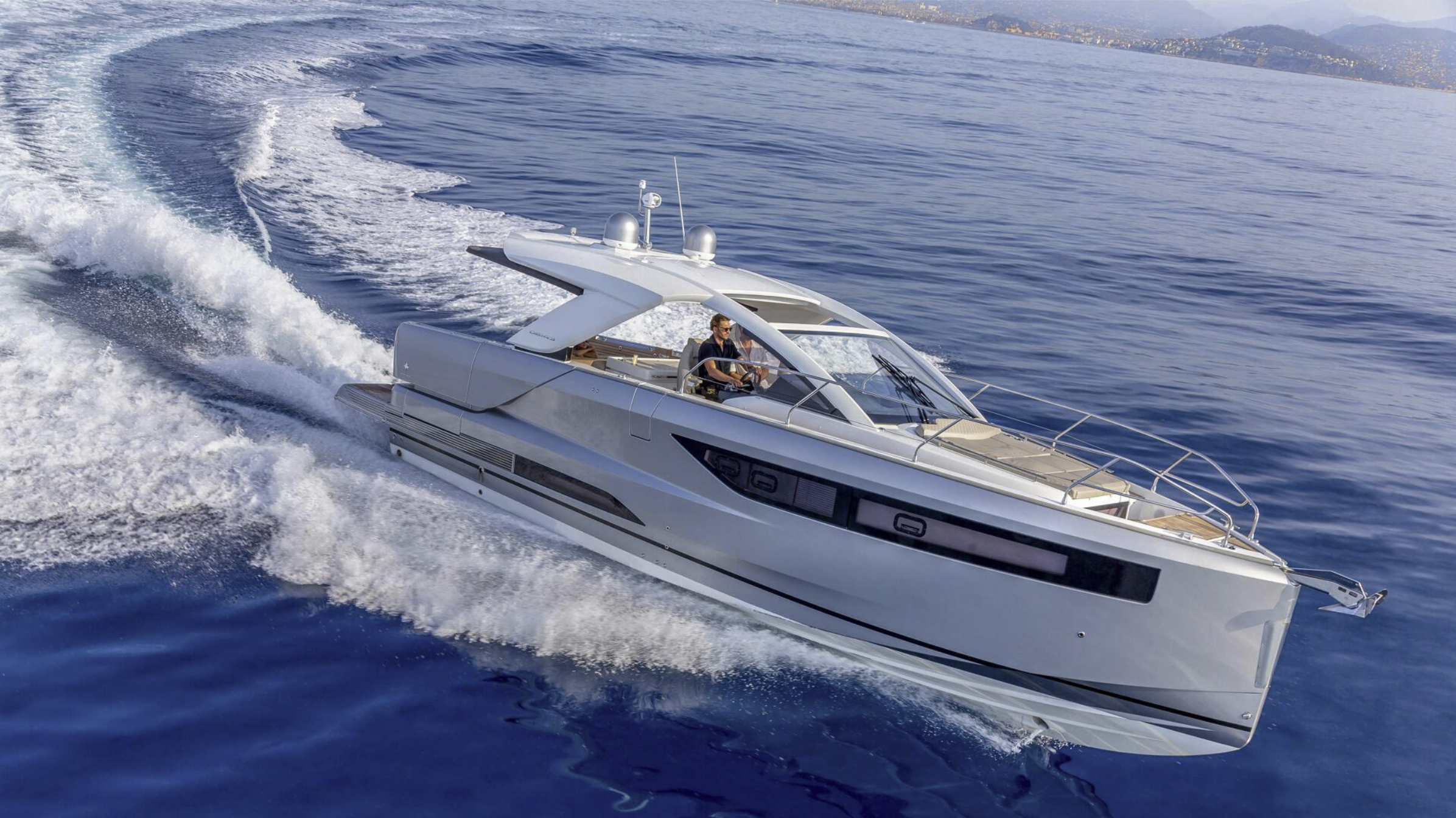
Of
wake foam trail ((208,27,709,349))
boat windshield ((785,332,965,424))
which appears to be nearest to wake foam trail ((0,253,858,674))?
boat windshield ((785,332,965,424))

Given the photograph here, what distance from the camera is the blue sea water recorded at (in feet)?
17.3

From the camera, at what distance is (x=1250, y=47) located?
358 feet

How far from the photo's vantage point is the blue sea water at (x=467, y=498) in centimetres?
528

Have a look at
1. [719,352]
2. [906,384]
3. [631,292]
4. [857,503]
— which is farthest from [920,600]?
[631,292]

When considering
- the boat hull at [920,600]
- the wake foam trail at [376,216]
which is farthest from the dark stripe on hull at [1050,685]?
the wake foam trail at [376,216]

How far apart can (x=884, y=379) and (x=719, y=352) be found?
1096 millimetres

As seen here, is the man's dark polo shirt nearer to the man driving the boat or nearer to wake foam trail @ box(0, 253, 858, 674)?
the man driving the boat

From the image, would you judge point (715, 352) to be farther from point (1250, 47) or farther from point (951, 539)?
point (1250, 47)

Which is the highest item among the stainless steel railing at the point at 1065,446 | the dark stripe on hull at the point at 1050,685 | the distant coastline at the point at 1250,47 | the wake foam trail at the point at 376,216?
the distant coastline at the point at 1250,47

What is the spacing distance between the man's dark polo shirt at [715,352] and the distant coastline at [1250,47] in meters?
104

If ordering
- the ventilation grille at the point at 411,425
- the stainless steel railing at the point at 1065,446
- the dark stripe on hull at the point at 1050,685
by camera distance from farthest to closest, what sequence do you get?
the ventilation grille at the point at 411,425
the stainless steel railing at the point at 1065,446
the dark stripe on hull at the point at 1050,685

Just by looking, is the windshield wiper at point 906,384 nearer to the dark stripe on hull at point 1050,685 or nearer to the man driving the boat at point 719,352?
the man driving the boat at point 719,352

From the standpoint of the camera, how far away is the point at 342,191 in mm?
15742

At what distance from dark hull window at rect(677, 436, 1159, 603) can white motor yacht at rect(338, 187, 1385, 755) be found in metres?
0.01
